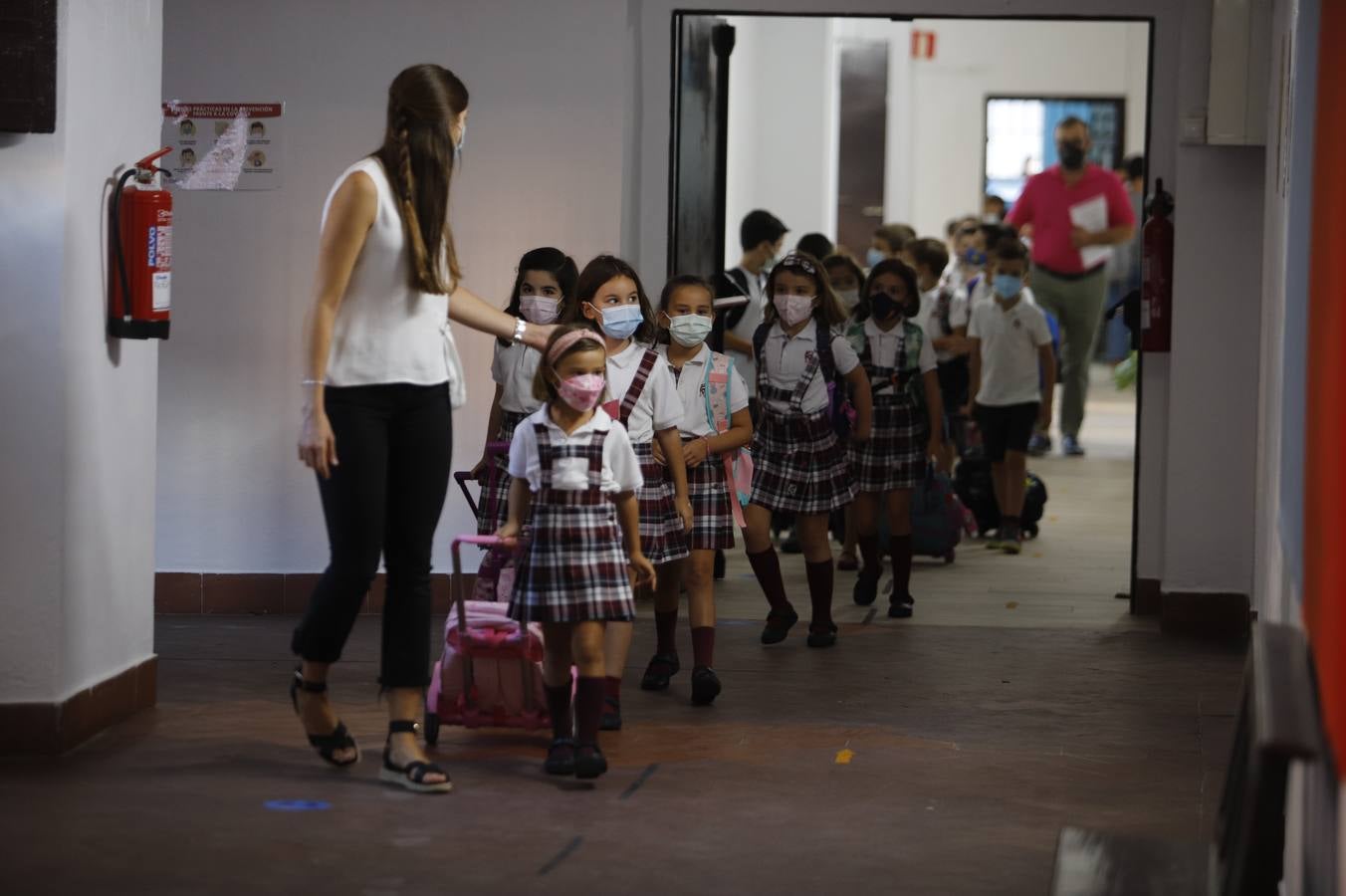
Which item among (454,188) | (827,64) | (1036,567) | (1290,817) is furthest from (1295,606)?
(827,64)

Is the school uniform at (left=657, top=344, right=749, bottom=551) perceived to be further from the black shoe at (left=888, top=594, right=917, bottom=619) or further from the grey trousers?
the grey trousers

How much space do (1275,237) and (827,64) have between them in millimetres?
10212

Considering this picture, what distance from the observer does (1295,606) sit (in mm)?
3309

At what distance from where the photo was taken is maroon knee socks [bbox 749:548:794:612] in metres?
6.78

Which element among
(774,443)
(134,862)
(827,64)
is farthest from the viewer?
(827,64)

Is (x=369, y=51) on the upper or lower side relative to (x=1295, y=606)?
upper

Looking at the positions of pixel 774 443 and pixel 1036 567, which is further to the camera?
pixel 1036 567

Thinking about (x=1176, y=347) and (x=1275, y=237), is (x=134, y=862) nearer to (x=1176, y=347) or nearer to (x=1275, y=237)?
(x=1275, y=237)

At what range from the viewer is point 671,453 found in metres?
5.46

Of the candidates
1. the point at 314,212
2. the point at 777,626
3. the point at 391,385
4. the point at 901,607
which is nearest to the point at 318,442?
the point at 391,385

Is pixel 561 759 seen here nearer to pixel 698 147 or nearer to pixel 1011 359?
pixel 698 147

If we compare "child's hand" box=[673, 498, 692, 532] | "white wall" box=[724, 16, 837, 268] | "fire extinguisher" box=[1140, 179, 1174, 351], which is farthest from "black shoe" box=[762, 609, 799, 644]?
"white wall" box=[724, 16, 837, 268]

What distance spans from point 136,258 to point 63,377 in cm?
39

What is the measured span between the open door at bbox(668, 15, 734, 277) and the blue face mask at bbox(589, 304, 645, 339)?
2.32 meters
